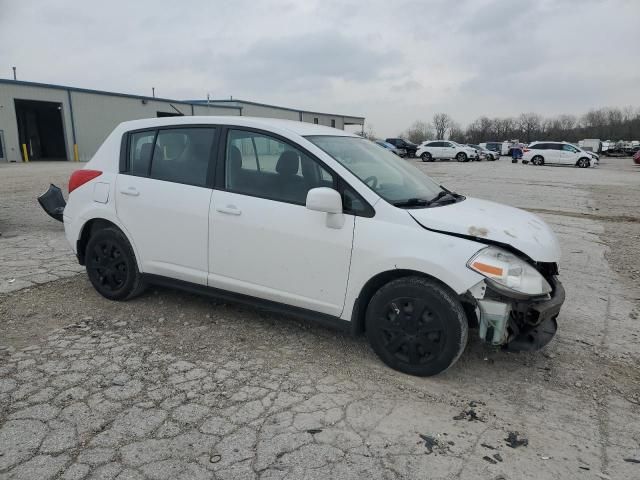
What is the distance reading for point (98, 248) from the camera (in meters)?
4.62

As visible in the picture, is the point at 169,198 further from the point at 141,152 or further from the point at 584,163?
the point at 584,163

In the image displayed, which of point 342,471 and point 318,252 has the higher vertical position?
point 318,252

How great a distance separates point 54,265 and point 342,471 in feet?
16.2

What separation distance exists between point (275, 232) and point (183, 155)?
4.13ft

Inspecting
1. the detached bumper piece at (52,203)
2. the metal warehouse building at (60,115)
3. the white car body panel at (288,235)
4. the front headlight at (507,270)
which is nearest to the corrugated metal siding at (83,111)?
the metal warehouse building at (60,115)

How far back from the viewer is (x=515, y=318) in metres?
3.26

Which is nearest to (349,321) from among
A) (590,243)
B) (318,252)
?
(318,252)

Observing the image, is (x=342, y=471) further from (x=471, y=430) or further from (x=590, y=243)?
(x=590, y=243)

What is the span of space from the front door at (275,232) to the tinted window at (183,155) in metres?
0.23

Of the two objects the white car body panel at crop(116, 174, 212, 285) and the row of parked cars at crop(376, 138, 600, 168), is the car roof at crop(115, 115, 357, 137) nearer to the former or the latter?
the white car body panel at crop(116, 174, 212, 285)

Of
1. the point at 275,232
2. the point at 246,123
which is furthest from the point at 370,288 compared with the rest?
the point at 246,123

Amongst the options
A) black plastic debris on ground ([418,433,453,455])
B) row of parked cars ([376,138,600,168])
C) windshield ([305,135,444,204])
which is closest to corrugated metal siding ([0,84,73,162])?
row of parked cars ([376,138,600,168])

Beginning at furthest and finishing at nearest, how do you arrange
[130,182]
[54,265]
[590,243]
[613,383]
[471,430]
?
[590,243] → [54,265] → [130,182] → [613,383] → [471,430]

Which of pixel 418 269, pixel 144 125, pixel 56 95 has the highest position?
pixel 56 95
